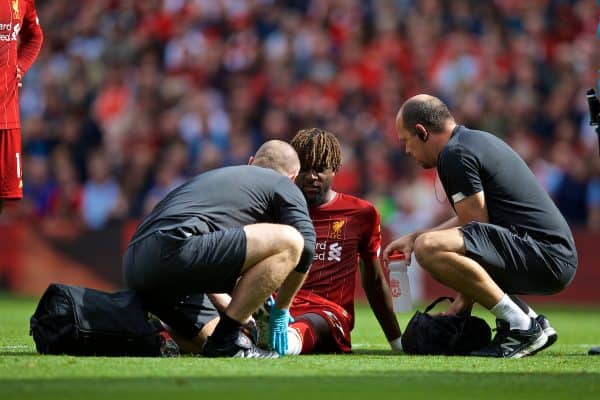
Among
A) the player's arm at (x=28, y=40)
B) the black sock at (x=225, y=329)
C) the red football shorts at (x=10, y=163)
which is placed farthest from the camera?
the player's arm at (x=28, y=40)

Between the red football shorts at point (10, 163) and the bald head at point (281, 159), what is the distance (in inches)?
115

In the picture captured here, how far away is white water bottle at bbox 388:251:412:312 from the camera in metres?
7.10

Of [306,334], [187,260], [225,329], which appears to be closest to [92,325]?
[187,260]

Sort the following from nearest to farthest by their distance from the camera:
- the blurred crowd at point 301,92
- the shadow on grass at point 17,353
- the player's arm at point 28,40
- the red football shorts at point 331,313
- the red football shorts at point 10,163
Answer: the shadow on grass at point 17,353
the red football shorts at point 331,313
the red football shorts at point 10,163
the player's arm at point 28,40
the blurred crowd at point 301,92

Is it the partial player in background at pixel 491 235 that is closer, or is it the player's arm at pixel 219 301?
the partial player in background at pixel 491 235

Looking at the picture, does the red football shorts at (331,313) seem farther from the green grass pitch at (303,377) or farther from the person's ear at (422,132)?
the person's ear at (422,132)

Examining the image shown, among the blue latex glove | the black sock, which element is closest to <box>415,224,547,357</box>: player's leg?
the blue latex glove

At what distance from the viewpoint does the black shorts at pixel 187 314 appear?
7.07m

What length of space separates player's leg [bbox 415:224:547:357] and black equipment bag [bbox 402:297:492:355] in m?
0.18

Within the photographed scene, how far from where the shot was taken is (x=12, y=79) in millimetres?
9125

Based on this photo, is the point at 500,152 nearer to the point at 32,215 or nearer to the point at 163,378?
the point at 163,378

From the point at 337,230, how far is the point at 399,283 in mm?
685

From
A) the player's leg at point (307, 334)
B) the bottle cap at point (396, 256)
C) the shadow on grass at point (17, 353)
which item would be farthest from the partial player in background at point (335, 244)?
the shadow on grass at point (17, 353)

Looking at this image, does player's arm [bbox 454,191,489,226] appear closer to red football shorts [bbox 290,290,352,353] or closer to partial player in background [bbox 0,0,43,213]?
red football shorts [bbox 290,290,352,353]
